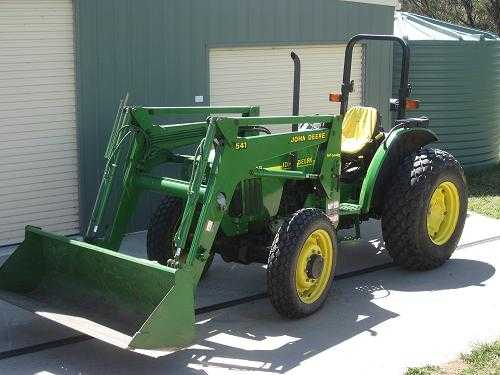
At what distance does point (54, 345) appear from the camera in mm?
5832

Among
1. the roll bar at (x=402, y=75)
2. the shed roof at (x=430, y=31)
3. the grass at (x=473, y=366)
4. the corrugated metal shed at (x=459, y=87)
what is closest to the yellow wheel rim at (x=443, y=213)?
the roll bar at (x=402, y=75)

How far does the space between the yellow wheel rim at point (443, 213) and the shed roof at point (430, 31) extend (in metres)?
5.08

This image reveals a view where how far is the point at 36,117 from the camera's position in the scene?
→ 8.16 metres

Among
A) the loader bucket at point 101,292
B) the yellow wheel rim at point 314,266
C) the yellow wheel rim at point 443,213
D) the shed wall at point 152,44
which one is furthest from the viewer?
the shed wall at point 152,44

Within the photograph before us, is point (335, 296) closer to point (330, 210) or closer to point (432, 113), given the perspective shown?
point (330, 210)

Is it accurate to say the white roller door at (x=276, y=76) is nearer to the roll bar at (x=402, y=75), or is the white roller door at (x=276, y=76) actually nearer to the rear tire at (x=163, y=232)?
the roll bar at (x=402, y=75)

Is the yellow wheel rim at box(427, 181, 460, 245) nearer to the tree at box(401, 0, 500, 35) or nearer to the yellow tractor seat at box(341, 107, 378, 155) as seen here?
the yellow tractor seat at box(341, 107, 378, 155)

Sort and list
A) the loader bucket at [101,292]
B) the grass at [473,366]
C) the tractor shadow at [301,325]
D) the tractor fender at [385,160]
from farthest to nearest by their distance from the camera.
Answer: the tractor fender at [385,160] → the tractor shadow at [301,325] → the grass at [473,366] → the loader bucket at [101,292]

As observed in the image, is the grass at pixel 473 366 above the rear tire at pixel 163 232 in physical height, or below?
below

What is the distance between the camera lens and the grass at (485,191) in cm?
1024

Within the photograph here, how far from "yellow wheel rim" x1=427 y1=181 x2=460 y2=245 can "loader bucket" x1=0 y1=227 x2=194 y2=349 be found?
3.11m

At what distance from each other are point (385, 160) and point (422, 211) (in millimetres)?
555

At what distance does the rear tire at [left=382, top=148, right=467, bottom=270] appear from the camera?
287 inches

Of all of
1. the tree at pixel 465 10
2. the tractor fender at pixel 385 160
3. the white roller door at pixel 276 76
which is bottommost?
the tractor fender at pixel 385 160
